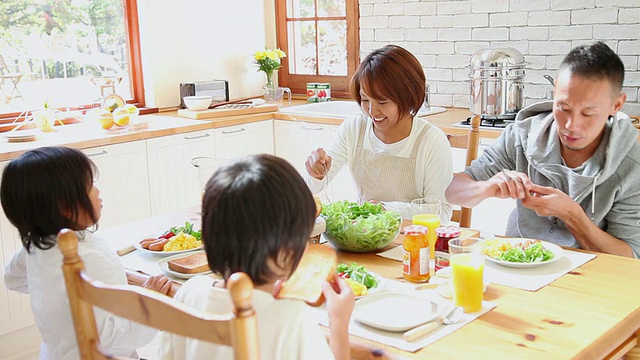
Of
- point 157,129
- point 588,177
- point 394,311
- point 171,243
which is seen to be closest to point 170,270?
point 171,243

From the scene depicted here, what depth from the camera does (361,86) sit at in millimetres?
2494

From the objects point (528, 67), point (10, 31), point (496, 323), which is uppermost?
point (10, 31)

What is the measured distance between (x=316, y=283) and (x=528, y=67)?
2.65 meters

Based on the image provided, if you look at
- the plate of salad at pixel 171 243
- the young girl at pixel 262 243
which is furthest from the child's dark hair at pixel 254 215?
the plate of salad at pixel 171 243

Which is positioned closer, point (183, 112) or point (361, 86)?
point (361, 86)

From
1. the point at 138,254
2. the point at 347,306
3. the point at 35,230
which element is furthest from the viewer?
the point at 138,254

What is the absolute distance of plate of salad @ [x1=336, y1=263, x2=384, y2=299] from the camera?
1.63 meters

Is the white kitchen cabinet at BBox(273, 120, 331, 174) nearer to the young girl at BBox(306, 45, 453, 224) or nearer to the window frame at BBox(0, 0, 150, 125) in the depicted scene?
the window frame at BBox(0, 0, 150, 125)

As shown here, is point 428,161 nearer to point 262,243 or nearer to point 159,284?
point 159,284

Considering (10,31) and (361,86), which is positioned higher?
(10,31)

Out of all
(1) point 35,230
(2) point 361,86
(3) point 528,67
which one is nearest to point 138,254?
(1) point 35,230

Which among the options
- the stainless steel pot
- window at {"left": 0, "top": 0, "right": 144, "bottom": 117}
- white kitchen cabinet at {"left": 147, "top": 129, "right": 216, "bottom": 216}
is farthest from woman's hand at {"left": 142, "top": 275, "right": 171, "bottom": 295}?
window at {"left": 0, "top": 0, "right": 144, "bottom": 117}

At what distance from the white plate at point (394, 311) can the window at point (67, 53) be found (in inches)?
109

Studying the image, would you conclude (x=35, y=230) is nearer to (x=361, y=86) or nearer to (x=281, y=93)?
(x=361, y=86)
